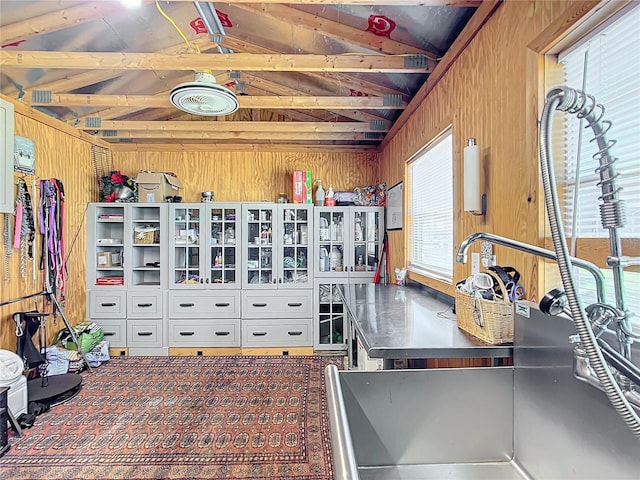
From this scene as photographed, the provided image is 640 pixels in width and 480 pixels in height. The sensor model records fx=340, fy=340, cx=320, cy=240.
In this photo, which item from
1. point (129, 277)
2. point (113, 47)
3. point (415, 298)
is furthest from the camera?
point (129, 277)

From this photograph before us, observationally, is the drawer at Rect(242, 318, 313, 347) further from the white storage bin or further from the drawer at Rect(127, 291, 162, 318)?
the white storage bin

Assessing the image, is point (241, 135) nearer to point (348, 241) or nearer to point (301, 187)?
point (301, 187)

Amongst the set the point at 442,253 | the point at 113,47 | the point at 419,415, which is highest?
the point at 113,47

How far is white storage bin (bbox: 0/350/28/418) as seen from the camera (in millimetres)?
2266

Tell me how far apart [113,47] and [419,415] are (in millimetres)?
3171

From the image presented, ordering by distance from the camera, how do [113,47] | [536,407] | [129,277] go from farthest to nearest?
[129,277] → [113,47] → [536,407]

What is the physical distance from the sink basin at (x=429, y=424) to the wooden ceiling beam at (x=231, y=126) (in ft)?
9.44

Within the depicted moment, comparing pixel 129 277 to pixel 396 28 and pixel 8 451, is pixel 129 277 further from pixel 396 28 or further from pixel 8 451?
pixel 396 28

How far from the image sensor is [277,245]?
3.93m

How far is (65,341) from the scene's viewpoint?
337 centimetres

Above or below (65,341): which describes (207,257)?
above

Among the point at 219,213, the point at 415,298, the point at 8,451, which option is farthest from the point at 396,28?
the point at 8,451

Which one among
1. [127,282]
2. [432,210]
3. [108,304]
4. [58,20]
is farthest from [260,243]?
[58,20]

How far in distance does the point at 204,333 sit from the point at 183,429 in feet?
5.16
